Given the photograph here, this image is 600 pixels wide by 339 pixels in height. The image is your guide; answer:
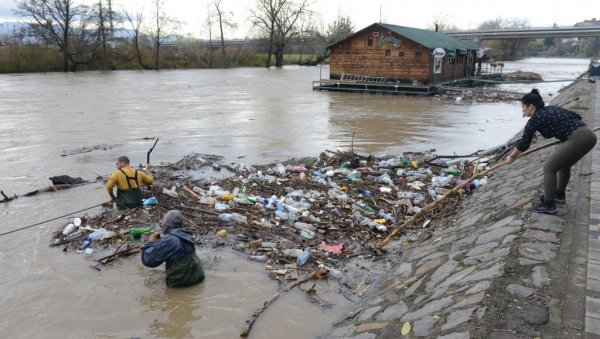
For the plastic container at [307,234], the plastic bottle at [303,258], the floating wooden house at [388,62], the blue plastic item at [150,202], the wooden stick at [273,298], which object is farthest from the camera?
the floating wooden house at [388,62]

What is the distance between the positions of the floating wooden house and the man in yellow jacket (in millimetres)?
27364

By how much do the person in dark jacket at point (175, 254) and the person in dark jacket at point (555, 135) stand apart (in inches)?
164

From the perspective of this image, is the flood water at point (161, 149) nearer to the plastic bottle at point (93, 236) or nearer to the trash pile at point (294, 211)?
the plastic bottle at point (93, 236)

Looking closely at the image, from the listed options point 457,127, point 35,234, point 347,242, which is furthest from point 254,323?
point 457,127

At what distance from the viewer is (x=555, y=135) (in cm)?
523

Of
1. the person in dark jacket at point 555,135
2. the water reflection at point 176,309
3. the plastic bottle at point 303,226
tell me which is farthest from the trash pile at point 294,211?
the person in dark jacket at point 555,135

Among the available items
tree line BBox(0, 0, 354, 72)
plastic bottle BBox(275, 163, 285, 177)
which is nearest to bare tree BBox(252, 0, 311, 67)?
tree line BBox(0, 0, 354, 72)

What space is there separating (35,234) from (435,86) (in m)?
30.7

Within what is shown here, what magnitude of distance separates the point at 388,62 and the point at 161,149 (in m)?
23.7

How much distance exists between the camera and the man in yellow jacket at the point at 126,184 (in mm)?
7836

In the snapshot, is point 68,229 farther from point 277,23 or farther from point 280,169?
point 277,23

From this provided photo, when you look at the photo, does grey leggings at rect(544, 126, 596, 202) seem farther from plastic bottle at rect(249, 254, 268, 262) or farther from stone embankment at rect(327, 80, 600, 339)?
plastic bottle at rect(249, 254, 268, 262)

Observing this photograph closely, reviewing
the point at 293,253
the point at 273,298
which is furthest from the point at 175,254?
the point at 293,253

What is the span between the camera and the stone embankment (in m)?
3.35
